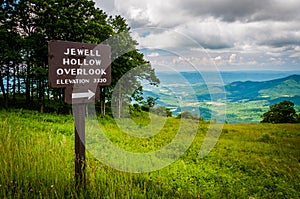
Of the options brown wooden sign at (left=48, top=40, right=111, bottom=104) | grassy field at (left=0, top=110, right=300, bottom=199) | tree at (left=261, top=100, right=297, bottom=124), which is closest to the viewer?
brown wooden sign at (left=48, top=40, right=111, bottom=104)

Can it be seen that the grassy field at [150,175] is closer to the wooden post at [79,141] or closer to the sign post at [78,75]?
the wooden post at [79,141]

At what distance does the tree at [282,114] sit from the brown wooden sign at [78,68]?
3223 centimetres

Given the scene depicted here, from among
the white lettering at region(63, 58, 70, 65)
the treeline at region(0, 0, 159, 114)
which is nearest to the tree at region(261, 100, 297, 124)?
the treeline at region(0, 0, 159, 114)

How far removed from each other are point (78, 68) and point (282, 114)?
33.6 meters

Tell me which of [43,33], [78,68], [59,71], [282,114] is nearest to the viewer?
[59,71]

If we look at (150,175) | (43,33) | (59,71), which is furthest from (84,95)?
(43,33)

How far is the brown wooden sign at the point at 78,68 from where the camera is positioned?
3.42 m

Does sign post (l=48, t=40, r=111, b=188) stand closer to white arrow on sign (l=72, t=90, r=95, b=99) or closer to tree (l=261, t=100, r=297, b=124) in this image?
white arrow on sign (l=72, t=90, r=95, b=99)

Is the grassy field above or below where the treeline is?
below

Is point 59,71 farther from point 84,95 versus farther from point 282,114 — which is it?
point 282,114

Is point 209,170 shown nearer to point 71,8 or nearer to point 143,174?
point 143,174

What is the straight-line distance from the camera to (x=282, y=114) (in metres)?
31.9

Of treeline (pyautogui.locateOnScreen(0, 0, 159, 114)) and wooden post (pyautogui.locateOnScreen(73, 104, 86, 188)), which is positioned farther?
treeline (pyautogui.locateOnScreen(0, 0, 159, 114))

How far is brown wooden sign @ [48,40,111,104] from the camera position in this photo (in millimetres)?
3416
